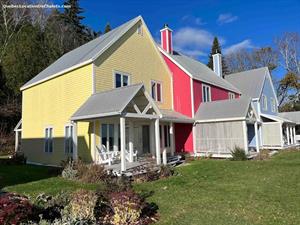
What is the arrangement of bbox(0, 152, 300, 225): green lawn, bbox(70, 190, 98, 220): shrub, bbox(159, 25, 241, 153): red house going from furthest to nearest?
bbox(159, 25, 241, 153): red house, bbox(0, 152, 300, 225): green lawn, bbox(70, 190, 98, 220): shrub

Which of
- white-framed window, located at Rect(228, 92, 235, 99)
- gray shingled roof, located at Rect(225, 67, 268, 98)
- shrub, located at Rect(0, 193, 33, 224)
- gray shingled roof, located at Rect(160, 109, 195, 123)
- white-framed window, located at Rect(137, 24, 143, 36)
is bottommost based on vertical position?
shrub, located at Rect(0, 193, 33, 224)

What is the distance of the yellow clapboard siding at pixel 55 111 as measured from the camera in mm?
15266

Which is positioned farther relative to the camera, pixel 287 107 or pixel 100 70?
pixel 287 107

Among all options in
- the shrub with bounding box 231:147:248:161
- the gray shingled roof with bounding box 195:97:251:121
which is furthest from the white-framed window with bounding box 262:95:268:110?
the shrub with bounding box 231:147:248:161

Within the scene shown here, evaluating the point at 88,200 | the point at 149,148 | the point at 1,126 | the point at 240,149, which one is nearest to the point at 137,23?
the point at 149,148

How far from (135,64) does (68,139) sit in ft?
21.3

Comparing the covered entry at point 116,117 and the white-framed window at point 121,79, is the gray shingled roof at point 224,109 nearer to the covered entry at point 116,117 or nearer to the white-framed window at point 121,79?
the covered entry at point 116,117

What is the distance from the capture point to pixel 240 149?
17672 mm

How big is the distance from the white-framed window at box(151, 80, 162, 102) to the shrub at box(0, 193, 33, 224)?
47.5ft

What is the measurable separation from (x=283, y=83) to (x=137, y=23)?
31322mm

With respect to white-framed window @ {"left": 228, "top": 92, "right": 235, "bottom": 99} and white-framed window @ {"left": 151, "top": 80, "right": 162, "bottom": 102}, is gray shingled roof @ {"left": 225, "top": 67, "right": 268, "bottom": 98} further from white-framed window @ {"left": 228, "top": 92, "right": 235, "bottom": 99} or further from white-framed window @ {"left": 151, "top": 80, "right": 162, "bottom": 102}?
white-framed window @ {"left": 151, "top": 80, "right": 162, "bottom": 102}

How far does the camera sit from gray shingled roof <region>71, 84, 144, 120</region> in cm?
1193

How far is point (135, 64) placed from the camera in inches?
713

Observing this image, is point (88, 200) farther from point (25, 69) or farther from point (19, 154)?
point (25, 69)
